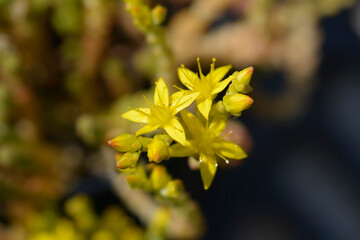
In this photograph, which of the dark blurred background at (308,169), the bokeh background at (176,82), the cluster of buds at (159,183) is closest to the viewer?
the cluster of buds at (159,183)

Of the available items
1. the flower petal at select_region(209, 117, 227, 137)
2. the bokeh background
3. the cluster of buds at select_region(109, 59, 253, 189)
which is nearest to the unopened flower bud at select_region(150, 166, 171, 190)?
the cluster of buds at select_region(109, 59, 253, 189)

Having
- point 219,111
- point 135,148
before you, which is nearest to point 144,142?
point 135,148

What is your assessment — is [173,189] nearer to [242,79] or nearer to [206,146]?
[206,146]

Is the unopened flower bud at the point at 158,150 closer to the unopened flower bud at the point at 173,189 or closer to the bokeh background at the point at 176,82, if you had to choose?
the unopened flower bud at the point at 173,189

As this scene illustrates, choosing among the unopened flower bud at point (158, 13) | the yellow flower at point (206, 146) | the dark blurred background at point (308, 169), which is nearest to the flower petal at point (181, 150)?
the yellow flower at point (206, 146)

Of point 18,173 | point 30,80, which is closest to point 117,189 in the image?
point 18,173
